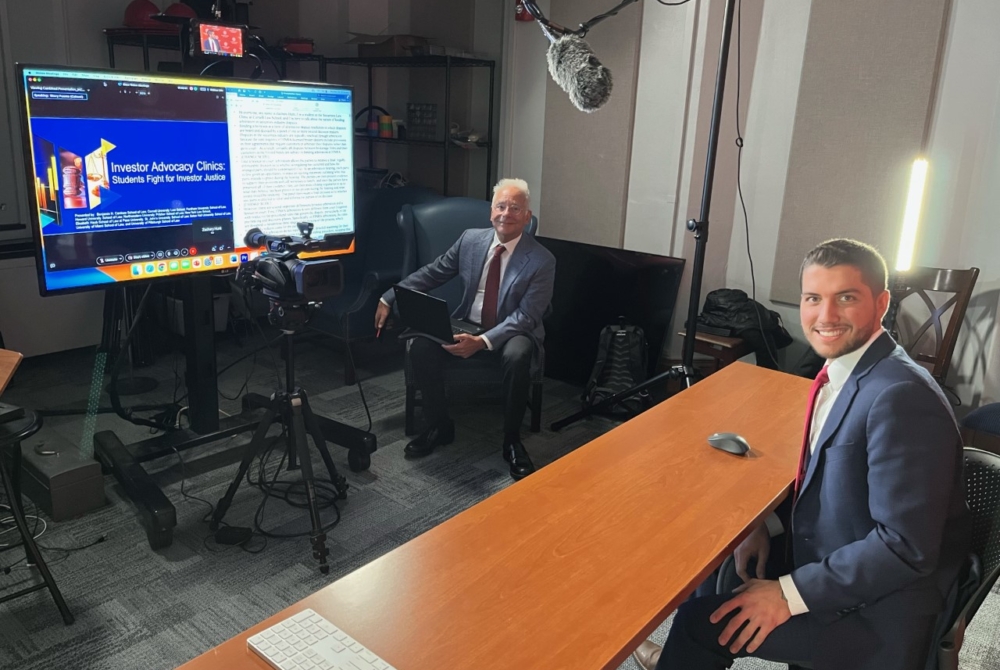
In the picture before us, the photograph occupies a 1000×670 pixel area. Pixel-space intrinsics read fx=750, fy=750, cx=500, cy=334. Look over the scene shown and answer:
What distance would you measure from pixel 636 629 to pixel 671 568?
0.59 feet

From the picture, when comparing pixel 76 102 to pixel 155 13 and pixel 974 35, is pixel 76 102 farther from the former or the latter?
pixel 974 35

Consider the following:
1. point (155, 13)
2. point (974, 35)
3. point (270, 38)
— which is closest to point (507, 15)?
A: point (270, 38)

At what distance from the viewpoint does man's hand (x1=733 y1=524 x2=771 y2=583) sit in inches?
63.1

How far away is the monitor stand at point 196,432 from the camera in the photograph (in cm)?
267

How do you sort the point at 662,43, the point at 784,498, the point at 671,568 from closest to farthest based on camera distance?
1. the point at 671,568
2. the point at 784,498
3. the point at 662,43

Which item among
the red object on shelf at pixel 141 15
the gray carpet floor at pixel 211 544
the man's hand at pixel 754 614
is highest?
the red object on shelf at pixel 141 15

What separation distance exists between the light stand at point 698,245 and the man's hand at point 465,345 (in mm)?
636

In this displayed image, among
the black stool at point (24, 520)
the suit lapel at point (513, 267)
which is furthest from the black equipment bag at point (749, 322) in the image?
the black stool at point (24, 520)

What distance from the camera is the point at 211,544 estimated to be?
8.25 ft

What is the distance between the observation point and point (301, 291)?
2.21m

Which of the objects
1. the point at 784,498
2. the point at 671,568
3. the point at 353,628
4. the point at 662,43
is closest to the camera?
the point at 353,628

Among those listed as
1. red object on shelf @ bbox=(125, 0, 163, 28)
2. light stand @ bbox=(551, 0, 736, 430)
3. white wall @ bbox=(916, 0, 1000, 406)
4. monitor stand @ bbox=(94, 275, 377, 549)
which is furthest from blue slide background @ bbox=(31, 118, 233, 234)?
white wall @ bbox=(916, 0, 1000, 406)

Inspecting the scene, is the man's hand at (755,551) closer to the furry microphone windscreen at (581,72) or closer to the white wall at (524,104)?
the furry microphone windscreen at (581,72)

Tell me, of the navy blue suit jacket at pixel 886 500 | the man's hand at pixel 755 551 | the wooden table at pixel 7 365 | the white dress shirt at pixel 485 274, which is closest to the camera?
the navy blue suit jacket at pixel 886 500
